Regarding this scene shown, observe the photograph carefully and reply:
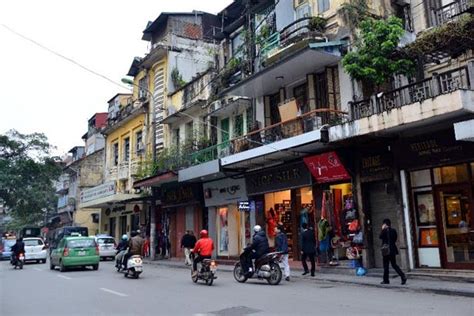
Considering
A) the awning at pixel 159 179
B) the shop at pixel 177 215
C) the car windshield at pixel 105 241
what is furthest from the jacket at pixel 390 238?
the car windshield at pixel 105 241

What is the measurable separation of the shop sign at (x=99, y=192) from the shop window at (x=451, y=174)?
911 inches

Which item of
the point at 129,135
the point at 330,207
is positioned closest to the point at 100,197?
the point at 129,135

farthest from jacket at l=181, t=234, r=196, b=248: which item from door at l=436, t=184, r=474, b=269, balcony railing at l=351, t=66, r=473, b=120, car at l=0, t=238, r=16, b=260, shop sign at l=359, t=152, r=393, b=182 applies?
car at l=0, t=238, r=16, b=260

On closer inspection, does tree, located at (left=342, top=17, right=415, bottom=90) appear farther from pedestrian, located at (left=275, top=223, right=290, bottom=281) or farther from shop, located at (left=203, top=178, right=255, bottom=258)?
shop, located at (left=203, top=178, right=255, bottom=258)

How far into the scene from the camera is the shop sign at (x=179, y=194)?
84.4 ft

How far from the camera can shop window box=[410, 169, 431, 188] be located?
14.7m

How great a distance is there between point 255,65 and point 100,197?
59.7 ft

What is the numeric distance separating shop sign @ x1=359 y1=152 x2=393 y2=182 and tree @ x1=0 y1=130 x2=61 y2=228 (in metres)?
34.8

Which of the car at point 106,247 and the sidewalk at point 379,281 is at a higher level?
the car at point 106,247

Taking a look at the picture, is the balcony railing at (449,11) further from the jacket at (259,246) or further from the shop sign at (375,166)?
the jacket at (259,246)

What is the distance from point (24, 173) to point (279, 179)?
31.2 m

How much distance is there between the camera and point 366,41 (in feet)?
49.9

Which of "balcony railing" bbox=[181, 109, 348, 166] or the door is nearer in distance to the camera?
the door

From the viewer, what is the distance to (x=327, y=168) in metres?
16.9
